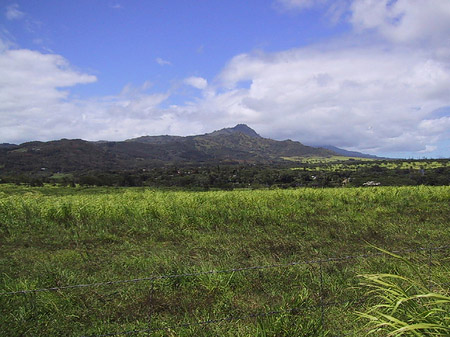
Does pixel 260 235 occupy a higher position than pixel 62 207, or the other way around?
pixel 62 207

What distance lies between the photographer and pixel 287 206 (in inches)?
413

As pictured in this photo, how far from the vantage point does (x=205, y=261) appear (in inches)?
222

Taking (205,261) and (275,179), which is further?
(275,179)

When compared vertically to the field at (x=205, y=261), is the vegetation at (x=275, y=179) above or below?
below

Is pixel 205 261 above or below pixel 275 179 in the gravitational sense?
above

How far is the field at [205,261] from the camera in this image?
3588 mm

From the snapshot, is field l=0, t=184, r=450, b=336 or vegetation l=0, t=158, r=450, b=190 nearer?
field l=0, t=184, r=450, b=336

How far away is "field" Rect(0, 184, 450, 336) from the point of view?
11.8ft

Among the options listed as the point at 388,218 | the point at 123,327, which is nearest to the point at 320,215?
the point at 388,218

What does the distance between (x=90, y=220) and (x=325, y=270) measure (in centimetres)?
688

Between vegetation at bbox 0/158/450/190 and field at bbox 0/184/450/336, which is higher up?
field at bbox 0/184/450/336

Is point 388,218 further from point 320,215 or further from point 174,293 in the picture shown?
point 174,293

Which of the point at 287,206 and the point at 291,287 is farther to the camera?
the point at 287,206

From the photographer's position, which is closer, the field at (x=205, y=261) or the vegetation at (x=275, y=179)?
the field at (x=205, y=261)
